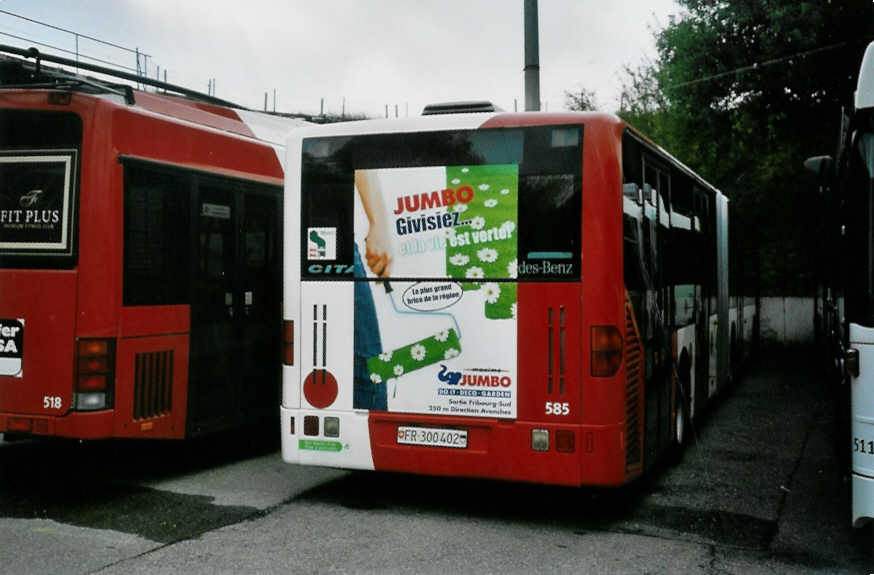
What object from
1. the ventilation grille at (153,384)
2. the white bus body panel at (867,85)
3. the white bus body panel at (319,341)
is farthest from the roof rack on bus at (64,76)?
the white bus body panel at (867,85)

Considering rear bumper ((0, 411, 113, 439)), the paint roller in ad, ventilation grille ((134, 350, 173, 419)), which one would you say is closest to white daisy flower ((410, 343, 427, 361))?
the paint roller in ad

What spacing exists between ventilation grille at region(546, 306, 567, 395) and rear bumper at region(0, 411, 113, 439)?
3329 millimetres

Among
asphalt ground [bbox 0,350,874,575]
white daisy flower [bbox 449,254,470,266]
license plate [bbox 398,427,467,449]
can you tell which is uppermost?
white daisy flower [bbox 449,254,470,266]

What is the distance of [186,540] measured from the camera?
249 inches

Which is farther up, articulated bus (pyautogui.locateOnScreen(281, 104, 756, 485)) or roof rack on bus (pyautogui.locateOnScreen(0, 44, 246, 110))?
roof rack on bus (pyautogui.locateOnScreen(0, 44, 246, 110))

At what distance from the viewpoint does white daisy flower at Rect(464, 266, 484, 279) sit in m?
6.87

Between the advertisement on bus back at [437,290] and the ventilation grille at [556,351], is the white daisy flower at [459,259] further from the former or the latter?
the ventilation grille at [556,351]

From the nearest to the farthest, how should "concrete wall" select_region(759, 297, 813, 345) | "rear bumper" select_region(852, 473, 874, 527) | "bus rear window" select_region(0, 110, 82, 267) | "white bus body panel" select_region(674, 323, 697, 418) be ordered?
"rear bumper" select_region(852, 473, 874, 527)
"bus rear window" select_region(0, 110, 82, 267)
"white bus body panel" select_region(674, 323, 697, 418)
"concrete wall" select_region(759, 297, 813, 345)

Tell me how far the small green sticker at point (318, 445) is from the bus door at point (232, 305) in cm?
155

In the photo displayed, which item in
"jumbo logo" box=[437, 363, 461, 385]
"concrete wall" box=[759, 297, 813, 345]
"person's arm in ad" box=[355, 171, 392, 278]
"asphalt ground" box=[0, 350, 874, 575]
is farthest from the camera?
"concrete wall" box=[759, 297, 813, 345]

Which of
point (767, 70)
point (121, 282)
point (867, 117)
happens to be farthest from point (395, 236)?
point (767, 70)

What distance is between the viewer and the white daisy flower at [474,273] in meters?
6.87

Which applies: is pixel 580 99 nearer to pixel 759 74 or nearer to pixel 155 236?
pixel 759 74

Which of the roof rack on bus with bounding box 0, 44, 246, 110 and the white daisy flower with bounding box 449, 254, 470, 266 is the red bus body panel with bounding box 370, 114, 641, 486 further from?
the roof rack on bus with bounding box 0, 44, 246, 110
